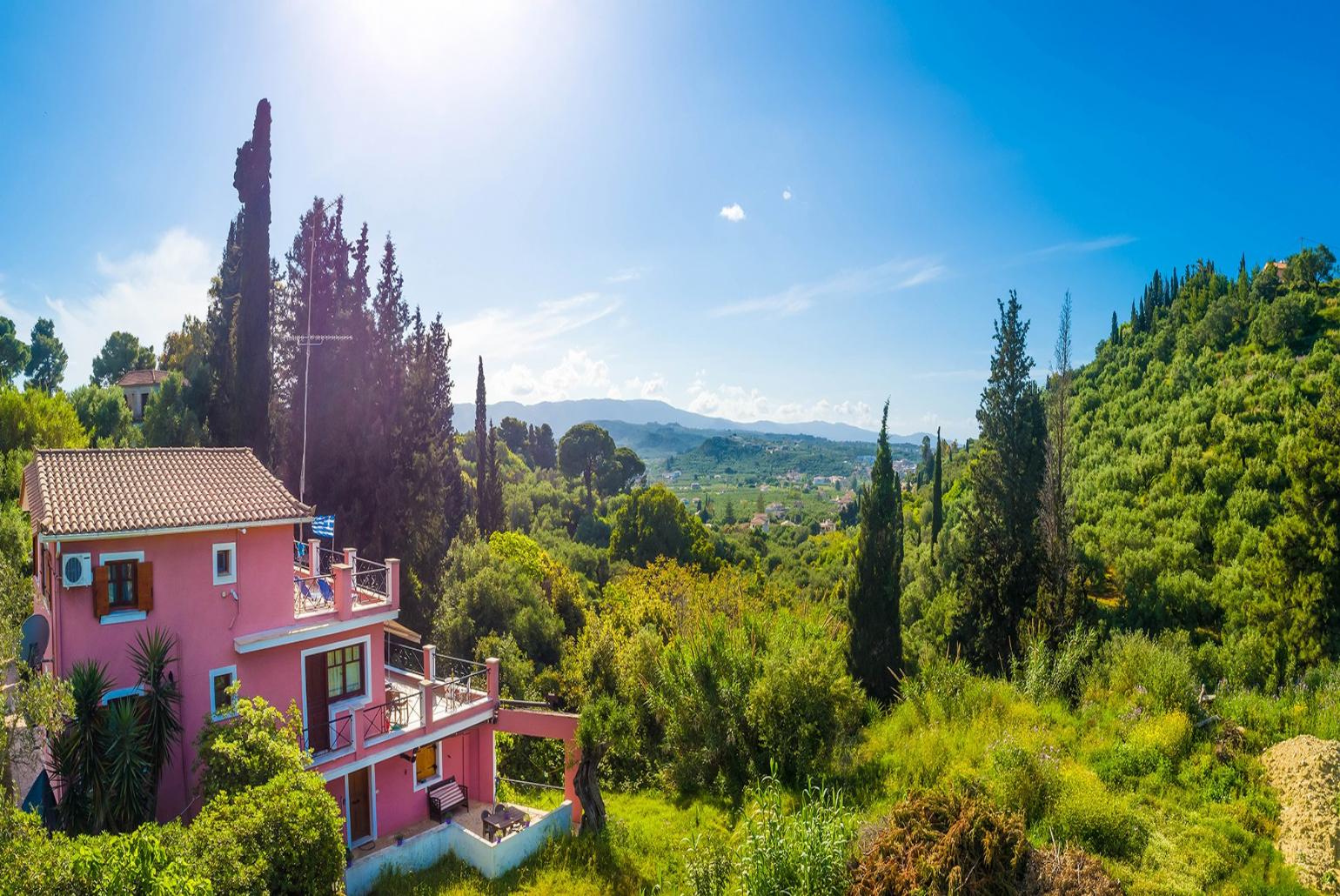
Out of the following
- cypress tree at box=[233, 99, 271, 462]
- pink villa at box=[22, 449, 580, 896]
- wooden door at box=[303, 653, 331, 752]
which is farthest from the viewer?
cypress tree at box=[233, 99, 271, 462]

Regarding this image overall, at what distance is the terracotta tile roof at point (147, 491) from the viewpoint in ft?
29.7

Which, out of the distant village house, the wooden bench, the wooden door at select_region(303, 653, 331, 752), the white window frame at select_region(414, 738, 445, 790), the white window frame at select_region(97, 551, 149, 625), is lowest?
the wooden bench

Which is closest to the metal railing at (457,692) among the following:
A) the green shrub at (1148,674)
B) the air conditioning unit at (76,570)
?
the air conditioning unit at (76,570)

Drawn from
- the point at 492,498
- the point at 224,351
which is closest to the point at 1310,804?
the point at 224,351

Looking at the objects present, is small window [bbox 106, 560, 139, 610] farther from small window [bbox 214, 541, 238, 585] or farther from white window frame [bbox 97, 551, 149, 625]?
small window [bbox 214, 541, 238, 585]

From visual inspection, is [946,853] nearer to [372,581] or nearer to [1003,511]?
[372,581]

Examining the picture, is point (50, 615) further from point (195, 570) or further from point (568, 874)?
point (568, 874)

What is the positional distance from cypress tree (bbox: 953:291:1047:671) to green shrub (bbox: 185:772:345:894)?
15951 millimetres

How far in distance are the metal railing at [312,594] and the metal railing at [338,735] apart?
6.16 feet

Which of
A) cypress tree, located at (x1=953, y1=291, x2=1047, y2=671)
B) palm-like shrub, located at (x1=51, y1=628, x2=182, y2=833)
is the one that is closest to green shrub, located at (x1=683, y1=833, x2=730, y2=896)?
palm-like shrub, located at (x1=51, y1=628, x2=182, y2=833)

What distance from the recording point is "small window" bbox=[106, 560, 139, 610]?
912 centimetres

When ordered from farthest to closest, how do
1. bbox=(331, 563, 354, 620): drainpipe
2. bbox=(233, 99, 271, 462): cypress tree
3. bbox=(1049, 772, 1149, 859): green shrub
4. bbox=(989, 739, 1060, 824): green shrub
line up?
bbox=(233, 99, 271, 462): cypress tree
bbox=(331, 563, 354, 620): drainpipe
bbox=(989, 739, 1060, 824): green shrub
bbox=(1049, 772, 1149, 859): green shrub

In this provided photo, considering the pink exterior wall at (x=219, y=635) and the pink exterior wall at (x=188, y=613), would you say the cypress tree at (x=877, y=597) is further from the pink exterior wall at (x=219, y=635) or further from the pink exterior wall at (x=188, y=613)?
the pink exterior wall at (x=188, y=613)

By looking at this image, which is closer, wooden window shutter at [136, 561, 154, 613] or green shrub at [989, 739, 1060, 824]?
green shrub at [989, 739, 1060, 824]
